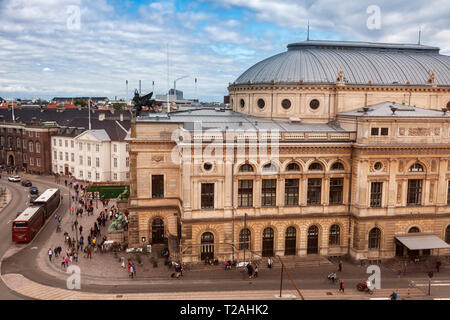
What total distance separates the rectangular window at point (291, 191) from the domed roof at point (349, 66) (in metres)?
14.6

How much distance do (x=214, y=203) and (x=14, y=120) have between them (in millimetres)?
91933

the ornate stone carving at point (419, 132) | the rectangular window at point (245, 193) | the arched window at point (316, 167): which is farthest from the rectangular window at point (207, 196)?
the ornate stone carving at point (419, 132)

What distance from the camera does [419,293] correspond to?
41.6 m

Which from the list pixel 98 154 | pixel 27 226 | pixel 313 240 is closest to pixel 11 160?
pixel 98 154

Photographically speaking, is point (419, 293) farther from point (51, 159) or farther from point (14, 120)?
point (14, 120)

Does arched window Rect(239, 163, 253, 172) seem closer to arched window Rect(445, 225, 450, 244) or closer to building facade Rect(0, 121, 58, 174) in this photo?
arched window Rect(445, 225, 450, 244)

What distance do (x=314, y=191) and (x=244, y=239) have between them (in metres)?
10.0

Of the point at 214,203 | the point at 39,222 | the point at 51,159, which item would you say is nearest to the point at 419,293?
the point at 214,203

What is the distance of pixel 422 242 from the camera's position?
160 ft

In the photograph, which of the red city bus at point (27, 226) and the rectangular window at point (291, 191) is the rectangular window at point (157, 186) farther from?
the red city bus at point (27, 226)

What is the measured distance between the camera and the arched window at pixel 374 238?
4991 centimetres

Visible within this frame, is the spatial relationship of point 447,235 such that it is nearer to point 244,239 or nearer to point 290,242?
point 290,242

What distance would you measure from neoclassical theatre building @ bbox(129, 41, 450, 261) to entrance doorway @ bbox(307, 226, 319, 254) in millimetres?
130

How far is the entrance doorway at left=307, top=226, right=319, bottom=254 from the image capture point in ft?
166
